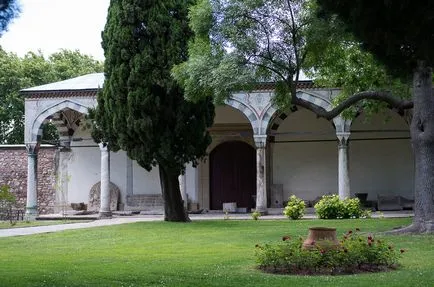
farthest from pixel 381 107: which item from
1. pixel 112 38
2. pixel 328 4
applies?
pixel 328 4

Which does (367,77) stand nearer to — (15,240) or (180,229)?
(180,229)

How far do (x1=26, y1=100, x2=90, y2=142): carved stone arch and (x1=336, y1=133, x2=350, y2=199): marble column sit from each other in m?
9.49

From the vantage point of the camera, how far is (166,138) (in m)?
18.0

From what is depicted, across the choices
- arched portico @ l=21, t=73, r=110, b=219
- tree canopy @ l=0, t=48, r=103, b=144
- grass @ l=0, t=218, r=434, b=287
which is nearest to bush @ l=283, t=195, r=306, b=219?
grass @ l=0, t=218, r=434, b=287

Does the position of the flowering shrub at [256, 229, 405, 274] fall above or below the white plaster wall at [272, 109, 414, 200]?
below

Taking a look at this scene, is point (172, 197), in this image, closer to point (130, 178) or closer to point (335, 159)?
point (130, 178)

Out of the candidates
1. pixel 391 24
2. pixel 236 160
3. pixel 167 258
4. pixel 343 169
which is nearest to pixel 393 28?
pixel 391 24

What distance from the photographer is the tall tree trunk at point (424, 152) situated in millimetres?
13570

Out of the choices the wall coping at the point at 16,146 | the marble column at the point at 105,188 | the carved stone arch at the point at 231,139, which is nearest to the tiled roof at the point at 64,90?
the marble column at the point at 105,188

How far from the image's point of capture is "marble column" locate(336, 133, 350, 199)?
22328 mm

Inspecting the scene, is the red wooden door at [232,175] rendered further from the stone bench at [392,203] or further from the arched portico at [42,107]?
the arched portico at [42,107]

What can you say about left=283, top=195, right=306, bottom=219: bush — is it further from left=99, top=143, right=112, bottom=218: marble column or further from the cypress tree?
left=99, top=143, right=112, bottom=218: marble column

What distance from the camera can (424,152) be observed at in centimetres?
1372

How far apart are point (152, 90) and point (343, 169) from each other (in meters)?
7.98
